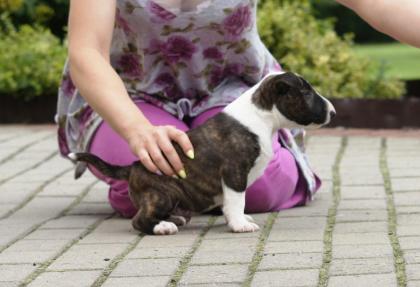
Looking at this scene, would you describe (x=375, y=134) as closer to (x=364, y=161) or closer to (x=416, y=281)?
(x=364, y=161)

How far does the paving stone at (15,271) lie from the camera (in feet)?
12.4

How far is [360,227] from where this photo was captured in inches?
177

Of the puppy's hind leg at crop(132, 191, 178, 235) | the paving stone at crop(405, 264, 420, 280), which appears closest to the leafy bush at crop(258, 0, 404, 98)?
the puppy's hind leg at crop(132, 191, 178, 235)

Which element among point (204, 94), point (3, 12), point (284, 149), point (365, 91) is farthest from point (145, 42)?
point (3, 12)

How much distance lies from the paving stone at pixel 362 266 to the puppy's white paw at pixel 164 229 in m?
0.81

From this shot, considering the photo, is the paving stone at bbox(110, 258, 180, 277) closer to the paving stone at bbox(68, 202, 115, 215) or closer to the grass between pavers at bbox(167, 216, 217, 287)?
the grass between pavers at bbox(167, 216, 217, 287)

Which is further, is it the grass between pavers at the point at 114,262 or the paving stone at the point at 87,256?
the paving stone at the point at 87,256

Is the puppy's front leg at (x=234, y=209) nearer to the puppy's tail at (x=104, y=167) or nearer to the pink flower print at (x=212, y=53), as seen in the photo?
Result: the puppy's tail at (x=104, y=167)

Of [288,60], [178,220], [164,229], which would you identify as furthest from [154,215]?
[288,60]

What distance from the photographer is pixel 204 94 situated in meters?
5.18

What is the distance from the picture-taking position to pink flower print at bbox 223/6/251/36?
15.9ft

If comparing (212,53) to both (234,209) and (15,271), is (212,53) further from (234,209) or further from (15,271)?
(15,271)

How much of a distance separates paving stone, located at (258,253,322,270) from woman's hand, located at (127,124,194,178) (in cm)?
44

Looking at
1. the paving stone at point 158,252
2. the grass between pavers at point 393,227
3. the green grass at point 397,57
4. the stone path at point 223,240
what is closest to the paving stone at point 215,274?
the stone path at point 223,240
